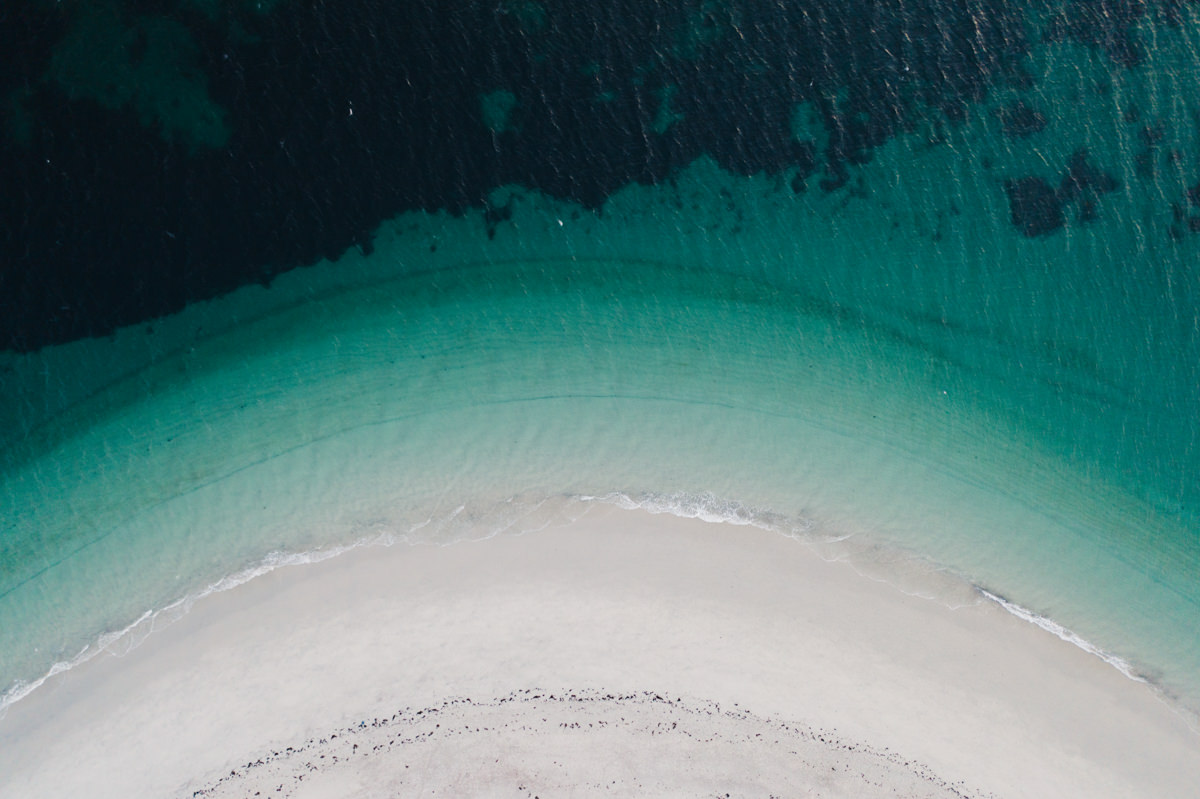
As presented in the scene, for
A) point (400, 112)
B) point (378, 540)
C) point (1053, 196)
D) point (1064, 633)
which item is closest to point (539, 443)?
point (378, 540)

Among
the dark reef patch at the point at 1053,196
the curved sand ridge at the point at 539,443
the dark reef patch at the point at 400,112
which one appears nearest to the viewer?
the curved sand ridge at the point at 539,443

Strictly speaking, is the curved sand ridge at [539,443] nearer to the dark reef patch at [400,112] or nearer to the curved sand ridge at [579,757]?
the dark reef patch at [400,112]

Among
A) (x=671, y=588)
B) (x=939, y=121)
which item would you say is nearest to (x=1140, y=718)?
(x=671, y=588)

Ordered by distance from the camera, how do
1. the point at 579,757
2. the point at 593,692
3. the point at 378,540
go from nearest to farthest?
the point at 579,757, the point at 593,692, the point at 378,540

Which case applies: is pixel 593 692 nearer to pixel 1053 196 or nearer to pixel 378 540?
pixel 378 540

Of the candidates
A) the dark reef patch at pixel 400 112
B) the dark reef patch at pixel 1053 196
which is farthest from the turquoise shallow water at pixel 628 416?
the dark reef patch at pixel 400 112

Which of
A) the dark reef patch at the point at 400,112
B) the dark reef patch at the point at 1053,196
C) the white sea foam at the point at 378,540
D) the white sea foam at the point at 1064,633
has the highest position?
the dark reef patch at the point at 400,112

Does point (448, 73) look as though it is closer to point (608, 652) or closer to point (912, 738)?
point (608, 652)
